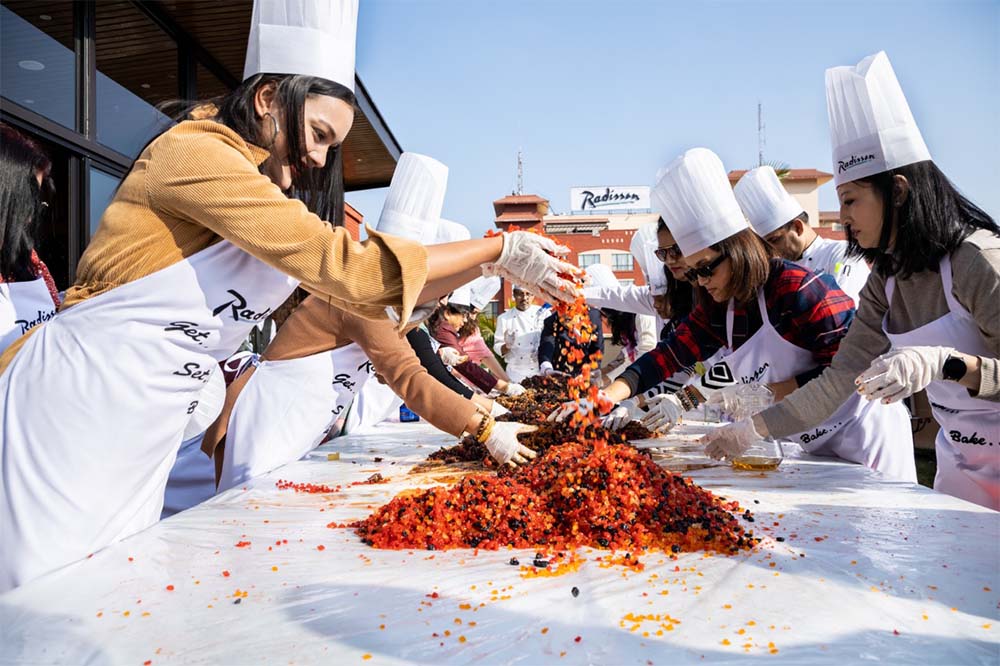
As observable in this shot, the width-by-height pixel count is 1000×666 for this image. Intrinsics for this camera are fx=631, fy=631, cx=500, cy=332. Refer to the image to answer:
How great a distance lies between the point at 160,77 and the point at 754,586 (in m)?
5.97

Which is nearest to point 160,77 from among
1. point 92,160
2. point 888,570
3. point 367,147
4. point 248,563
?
point 92,160

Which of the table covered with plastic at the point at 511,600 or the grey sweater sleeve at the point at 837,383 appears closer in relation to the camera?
the table covered with plastic at the point at 511,600

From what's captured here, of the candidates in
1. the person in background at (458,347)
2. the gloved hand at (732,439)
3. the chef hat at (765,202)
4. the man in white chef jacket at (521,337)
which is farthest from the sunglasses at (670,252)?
the man in white chef jacket at (521,337)

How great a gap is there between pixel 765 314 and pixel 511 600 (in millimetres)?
1965

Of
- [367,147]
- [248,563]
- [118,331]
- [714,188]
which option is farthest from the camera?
[367,147]

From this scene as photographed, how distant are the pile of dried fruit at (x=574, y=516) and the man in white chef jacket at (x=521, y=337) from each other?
20.6 feet

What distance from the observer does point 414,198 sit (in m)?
3.63

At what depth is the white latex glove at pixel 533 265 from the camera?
189 centimetres

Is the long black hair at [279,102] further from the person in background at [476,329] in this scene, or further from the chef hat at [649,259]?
the person in background at [476,329]

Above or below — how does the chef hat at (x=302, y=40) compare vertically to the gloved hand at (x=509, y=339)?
above

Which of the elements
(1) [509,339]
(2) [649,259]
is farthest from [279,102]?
(1) [509,339]

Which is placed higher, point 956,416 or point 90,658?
point 956,416

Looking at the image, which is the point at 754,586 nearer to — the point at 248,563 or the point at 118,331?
the point at 248,563

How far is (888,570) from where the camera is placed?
4.12 ft
